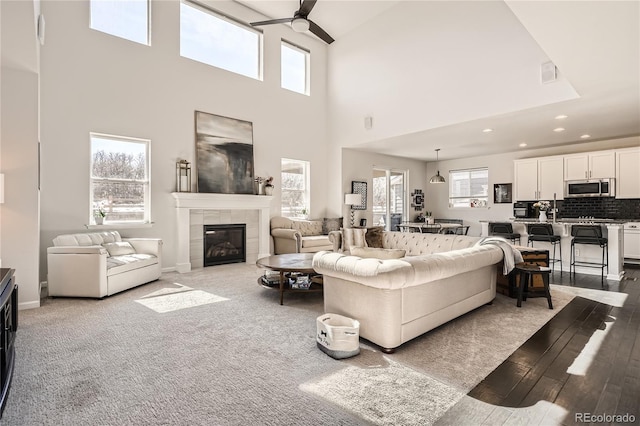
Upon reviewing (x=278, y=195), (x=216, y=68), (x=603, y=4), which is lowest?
(x=278, y=195)

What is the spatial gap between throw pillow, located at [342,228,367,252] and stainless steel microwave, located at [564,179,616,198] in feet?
17.2

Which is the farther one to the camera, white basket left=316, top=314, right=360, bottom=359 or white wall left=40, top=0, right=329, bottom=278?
white wall left=40, top=0, right=329, bottom=278

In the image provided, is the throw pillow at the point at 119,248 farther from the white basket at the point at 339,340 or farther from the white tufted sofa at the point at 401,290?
the white basket at the point at 339,340

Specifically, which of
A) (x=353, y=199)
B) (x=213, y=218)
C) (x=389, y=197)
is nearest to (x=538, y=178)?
(x=389, y=197)

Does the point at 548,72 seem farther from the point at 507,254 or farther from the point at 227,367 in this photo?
the point at 227,367

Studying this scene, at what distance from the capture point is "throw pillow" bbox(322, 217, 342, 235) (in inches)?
320

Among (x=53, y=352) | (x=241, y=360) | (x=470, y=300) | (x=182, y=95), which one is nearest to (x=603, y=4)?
(x=470, y=300)

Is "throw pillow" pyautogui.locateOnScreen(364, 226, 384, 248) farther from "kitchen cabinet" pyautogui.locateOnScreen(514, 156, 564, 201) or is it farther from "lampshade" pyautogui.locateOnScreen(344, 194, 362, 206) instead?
"kitchen cabinet" pyautogui.locateOnScreen(514, 156, 564, 201)

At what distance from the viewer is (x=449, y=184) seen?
10.2 metres

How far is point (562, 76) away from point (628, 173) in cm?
382

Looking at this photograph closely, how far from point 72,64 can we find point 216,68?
2467 millimetres

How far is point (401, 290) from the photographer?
2.67 metres

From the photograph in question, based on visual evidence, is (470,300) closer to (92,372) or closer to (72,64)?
(92,372)

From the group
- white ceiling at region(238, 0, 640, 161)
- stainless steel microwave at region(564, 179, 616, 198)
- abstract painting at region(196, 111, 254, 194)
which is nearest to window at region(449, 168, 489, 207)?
white ceiling at region(238, 0, 640, 161)
